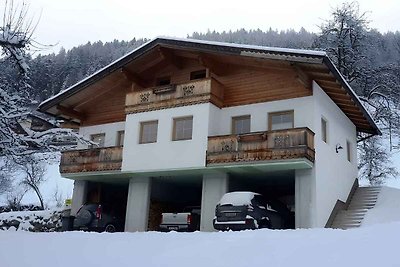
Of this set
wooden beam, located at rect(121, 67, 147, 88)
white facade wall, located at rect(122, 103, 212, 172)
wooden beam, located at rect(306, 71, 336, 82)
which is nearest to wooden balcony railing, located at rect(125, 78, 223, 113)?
white facade wall, located at rect(122, 103, 212, 172)

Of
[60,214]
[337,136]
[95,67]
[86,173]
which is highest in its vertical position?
[95,67]

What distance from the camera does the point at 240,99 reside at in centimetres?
2000

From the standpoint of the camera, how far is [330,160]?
1953 cm

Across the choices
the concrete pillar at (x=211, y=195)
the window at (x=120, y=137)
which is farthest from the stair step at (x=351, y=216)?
the window at (x=120, y=137)

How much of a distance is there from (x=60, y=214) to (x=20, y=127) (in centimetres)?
1686

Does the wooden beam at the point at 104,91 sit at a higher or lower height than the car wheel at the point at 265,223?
higher

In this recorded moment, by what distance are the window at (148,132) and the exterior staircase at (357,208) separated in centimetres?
892

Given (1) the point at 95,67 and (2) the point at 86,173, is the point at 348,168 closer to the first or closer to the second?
(2) the point at 86,173

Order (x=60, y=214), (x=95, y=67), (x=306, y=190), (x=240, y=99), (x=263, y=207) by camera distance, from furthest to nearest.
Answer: (x=95, y=67) → (x=60, y=214) → (x=240, y=99) → (x=306, y=190) → (x=263, y=207)

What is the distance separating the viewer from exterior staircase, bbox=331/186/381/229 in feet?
60.4

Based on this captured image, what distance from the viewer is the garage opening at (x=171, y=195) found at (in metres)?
22.0

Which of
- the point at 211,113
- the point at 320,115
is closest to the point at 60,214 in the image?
the point at 211,113

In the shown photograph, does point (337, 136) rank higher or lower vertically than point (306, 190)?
higher

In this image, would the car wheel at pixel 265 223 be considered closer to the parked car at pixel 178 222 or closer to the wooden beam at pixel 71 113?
the parked car at pixel 178 222
